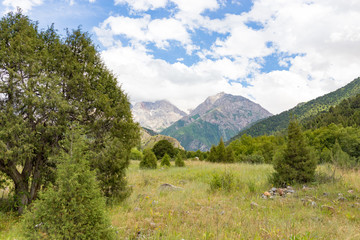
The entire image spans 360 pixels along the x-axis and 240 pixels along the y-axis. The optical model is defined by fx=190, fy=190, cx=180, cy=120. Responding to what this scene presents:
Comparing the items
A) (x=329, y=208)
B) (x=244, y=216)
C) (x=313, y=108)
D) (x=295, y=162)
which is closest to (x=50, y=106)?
(x=244, y=216)

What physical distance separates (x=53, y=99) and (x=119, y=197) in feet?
14.7

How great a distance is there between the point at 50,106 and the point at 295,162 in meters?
11.4

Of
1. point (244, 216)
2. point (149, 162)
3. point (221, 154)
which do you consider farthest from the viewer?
point (221, 154)

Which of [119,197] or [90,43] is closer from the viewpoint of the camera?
[119,197]

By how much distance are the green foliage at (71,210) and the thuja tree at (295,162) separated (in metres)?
9.58

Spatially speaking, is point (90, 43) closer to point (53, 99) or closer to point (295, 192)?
point (53, 99)

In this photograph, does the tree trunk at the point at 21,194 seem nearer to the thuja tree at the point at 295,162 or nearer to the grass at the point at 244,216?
the grass at the point at 244,216

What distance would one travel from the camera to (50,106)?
641cm

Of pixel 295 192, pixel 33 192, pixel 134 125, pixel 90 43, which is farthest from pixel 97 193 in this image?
pixel 295 192

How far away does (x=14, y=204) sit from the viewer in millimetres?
6871

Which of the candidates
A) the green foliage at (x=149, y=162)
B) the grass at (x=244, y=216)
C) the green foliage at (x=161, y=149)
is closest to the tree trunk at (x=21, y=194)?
the grass at (x=244, y=216)

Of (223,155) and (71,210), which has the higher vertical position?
(71,210)

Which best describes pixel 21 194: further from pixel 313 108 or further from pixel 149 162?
pixel 313 108

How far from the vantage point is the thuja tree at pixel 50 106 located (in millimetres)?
6137
